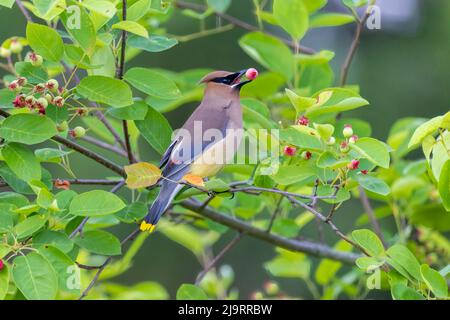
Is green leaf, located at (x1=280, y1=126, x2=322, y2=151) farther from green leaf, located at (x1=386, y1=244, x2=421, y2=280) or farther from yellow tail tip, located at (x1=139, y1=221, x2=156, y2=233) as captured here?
yellow tail tip, located at (x1=139, y1=221, x2=156, y2=233)

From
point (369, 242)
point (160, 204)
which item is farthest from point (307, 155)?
point (160, 204)

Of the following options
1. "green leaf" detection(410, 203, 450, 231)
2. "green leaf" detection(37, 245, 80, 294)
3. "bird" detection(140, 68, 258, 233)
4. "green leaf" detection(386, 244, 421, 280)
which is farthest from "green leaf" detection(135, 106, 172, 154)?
"green leaf" detection(410, 203, 450, 231)

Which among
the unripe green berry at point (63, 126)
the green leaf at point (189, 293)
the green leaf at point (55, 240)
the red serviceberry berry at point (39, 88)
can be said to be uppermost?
the red serviceberry berry at point (39, 88)

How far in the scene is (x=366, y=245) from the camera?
232 cm

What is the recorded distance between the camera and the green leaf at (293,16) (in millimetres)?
2959

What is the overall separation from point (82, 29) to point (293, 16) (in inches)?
36.5

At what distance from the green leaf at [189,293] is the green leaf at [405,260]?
2.14 ft

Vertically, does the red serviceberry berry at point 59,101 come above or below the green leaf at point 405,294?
above

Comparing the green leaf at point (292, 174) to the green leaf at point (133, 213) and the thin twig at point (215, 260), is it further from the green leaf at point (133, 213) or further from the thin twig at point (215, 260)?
the thin twig at point (215, 260)

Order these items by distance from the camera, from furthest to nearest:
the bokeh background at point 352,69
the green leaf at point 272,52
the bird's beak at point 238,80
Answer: the bokeh background at point 352,69 → the green leaf at point 272,52 → the bird's beak at point 238,80

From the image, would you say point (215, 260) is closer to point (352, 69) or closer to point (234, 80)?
point (234, 80)

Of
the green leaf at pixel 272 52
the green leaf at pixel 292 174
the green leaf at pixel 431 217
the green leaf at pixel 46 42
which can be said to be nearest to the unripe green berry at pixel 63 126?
the green leaf at pixel 46 42

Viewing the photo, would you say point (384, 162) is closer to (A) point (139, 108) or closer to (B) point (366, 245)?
(B) point (366, 245)

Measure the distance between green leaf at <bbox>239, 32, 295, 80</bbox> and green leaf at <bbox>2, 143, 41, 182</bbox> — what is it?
1.21 meters
